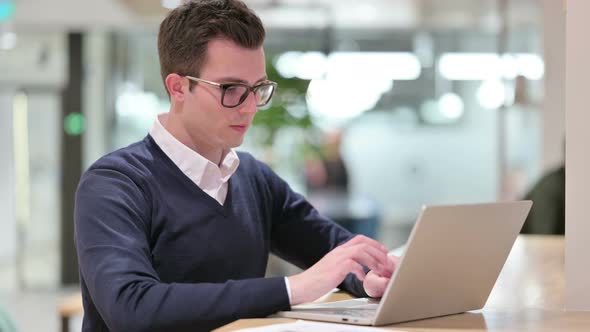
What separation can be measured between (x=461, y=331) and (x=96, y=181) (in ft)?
2.39

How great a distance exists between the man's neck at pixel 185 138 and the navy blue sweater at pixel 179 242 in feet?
0.17

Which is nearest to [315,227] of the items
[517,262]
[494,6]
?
[517,262]

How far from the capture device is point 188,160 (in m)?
2.04

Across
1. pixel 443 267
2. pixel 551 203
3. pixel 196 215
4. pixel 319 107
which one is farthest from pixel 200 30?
pixel 319 107

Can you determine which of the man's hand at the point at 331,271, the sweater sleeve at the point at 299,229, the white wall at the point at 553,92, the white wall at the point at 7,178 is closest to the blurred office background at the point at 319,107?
the white wall at the point at 7,178

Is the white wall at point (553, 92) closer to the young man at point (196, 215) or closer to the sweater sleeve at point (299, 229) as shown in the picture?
the sweater sleeve at point (299, 229)

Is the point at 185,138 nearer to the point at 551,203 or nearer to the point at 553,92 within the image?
the point at 551,203

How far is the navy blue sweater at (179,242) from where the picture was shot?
5.49 feet

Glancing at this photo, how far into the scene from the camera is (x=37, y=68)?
35.0 feet

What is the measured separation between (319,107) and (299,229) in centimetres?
828

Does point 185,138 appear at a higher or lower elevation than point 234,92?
lower

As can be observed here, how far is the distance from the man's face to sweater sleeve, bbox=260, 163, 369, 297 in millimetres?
339

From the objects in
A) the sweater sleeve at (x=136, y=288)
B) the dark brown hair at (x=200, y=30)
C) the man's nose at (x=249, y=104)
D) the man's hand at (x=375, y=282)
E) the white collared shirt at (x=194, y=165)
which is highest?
the dark brown hair at (x=200, y=30)

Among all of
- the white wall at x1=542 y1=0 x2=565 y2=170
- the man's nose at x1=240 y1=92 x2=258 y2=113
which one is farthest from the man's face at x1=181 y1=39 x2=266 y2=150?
the white wall at x1=542 y1=0 x2=565 y2=170
